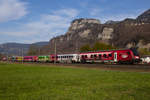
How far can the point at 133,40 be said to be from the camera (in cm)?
16250

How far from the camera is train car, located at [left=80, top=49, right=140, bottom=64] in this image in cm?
4212

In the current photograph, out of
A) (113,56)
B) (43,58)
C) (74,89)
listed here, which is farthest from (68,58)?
(74,89)

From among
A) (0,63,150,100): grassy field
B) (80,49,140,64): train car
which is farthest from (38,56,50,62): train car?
(0,63,150,100): grassy field

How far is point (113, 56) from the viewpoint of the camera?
155ft

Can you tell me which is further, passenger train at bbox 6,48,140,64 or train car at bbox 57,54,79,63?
train car at bbox 57,54,79,63

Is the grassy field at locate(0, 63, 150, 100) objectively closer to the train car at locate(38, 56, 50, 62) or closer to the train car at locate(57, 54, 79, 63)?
the train car at locate(57, 54, 79, 63)

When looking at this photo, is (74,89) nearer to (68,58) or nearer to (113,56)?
(113,56)

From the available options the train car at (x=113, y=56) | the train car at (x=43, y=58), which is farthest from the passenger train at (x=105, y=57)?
the train car at (x=43, y=58)

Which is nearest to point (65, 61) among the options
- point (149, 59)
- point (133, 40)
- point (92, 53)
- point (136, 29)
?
point (92, 53)

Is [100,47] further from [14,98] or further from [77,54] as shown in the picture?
[14,98]

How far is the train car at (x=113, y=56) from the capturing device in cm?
4212

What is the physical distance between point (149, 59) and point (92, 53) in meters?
20.0

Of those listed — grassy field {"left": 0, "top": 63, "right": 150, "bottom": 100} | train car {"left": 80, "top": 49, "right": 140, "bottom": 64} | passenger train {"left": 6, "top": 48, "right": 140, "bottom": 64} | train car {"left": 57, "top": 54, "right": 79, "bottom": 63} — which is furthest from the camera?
train car {"left": 57, "top": 54, "right": 79, "bottom": 63}

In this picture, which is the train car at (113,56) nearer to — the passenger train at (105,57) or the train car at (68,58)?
the passenger train at (105,57)
